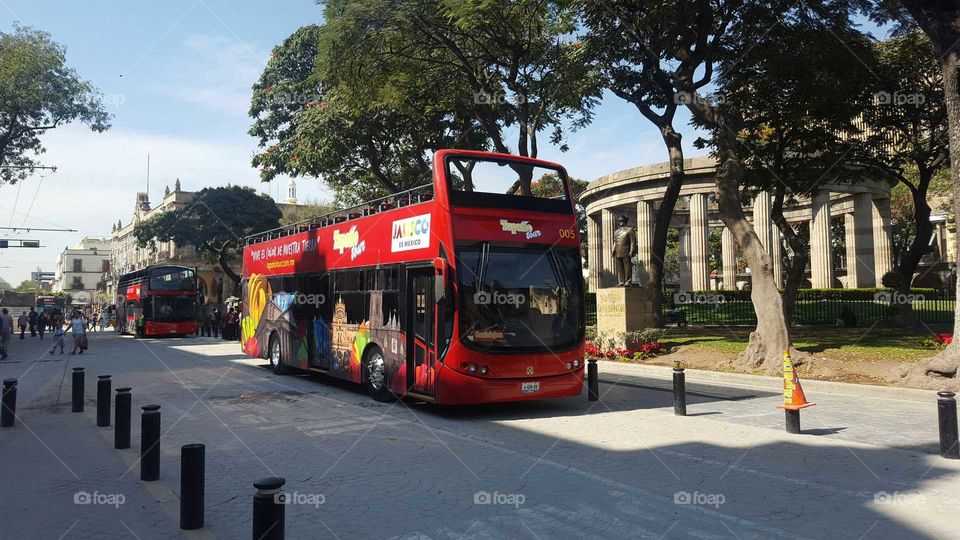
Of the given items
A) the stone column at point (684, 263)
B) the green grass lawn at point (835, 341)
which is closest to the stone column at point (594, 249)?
the stone column at point (684, 263)

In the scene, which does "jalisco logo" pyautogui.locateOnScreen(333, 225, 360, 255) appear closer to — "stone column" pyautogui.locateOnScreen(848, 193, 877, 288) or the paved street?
the paved street

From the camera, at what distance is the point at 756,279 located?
55.3 feet

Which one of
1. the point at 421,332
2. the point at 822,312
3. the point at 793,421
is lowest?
the point at 793,421

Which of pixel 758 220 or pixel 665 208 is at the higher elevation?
pixel 758 220

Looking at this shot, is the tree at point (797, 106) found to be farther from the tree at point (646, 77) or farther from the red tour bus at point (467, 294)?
the red tour bus at point (467, 294)

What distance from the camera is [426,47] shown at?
2209 cm

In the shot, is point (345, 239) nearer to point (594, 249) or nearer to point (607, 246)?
point (607, 246)

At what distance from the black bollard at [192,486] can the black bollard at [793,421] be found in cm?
A: 750

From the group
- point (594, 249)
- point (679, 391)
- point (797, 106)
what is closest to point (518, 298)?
point (679, 391)

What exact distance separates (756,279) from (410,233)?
32.1 feet

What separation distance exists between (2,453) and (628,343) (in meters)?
15.4

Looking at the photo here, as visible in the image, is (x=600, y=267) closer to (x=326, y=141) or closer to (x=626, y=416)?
(x=326, y=141)

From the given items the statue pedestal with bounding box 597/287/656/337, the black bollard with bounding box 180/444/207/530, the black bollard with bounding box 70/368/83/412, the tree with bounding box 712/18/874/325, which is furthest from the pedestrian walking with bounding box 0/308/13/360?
the tree with bounding box 712/18/874/325

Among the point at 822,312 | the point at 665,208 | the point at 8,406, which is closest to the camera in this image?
the point at 8,406
